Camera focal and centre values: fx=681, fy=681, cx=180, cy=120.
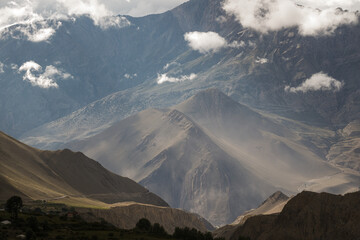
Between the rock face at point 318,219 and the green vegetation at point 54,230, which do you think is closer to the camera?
the green vegetation at point 54,230

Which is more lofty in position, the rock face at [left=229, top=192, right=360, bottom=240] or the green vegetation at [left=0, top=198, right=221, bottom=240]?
the rock face at [left=229, top=192, right=360, bottom=240]

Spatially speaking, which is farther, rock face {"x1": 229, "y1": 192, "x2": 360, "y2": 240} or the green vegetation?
rock face {"x1": 229, "y1": 192, "x2": 360, "y2": 240}

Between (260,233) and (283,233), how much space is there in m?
15.8

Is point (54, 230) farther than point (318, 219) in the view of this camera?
No

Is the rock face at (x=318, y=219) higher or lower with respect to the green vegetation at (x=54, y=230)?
higher

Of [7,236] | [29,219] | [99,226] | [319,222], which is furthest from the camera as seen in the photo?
[319,222]

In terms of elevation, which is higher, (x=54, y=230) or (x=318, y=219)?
(x=318, y=219)

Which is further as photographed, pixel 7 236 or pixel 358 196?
pixel 358 196

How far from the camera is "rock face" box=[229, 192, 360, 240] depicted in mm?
174000

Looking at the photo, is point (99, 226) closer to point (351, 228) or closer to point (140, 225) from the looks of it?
point (140, 225)

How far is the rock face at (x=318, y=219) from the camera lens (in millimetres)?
174000

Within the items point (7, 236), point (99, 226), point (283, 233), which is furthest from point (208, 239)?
point (7, 236)

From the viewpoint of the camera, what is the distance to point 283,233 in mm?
184750

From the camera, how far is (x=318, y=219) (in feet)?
600
